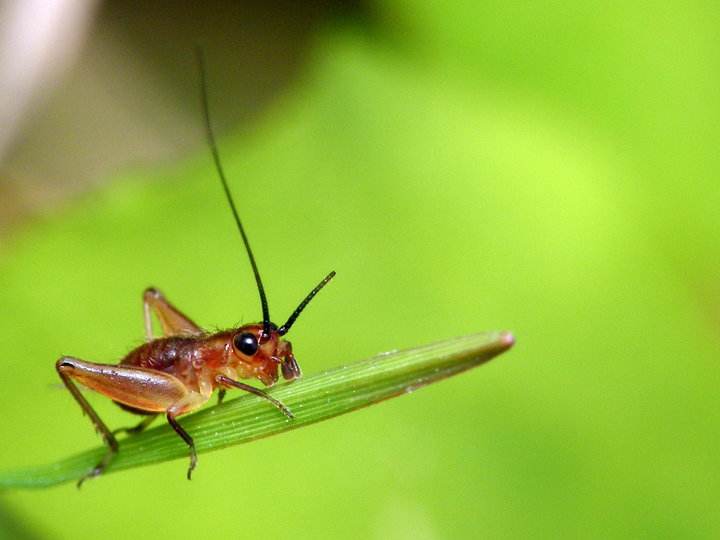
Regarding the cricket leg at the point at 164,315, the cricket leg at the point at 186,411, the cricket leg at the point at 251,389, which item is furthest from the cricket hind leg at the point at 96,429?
the cricket leg at the point at 164,315

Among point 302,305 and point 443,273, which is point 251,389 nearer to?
point 302,305

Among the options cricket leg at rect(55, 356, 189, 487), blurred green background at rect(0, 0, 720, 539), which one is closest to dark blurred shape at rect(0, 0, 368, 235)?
blurred green background at rect(0, 0, 720, 539)

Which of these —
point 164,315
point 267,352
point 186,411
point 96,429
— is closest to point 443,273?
point 164,315

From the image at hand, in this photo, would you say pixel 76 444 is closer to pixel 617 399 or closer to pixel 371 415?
pixel 371 415

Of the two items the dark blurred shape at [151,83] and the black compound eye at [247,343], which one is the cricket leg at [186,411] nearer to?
the black compound eye at [247,343]

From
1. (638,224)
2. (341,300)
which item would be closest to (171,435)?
(341,300)
